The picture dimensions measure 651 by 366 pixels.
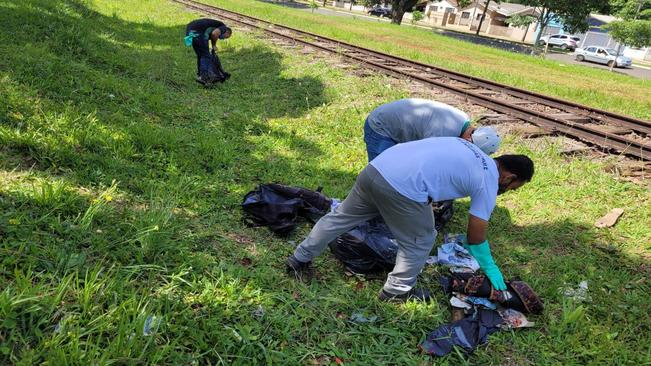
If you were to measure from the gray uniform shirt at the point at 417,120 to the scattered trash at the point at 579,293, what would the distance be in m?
1.59

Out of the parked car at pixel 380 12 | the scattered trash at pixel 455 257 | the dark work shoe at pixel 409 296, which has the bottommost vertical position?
the dark work shoe at pixel 409 296

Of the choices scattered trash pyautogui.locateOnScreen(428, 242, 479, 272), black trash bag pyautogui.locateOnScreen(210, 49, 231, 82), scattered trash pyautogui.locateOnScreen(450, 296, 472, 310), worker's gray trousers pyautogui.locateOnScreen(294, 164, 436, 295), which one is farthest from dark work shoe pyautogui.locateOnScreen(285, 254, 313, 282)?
black trash bag pyautogui.locateOnScreen(210, 49, 231, 82)

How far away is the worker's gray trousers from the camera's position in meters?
2.80

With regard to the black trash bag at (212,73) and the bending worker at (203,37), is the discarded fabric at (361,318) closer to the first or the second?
the bending worker at (203,37)

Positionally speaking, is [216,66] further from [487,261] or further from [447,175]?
[487,261]

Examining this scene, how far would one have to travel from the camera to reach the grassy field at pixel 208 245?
2.44 metres

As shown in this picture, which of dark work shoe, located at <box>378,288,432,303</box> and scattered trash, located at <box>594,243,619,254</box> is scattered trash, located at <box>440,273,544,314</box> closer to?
dark work shoe, located at <box>378,288,432,303</box>

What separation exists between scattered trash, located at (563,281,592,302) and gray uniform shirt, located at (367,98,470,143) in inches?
62.6

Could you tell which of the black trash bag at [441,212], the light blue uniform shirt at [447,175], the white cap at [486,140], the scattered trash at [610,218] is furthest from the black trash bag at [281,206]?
the scattered trash at [610,218]

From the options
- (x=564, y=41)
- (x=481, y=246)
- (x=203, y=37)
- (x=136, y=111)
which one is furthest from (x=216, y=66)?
(x=564, y=41)

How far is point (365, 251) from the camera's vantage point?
11.7ft

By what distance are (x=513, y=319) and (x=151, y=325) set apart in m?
2.50

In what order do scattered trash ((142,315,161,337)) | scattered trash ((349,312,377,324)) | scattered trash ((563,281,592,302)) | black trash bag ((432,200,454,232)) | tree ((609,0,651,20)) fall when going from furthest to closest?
tree ((609,0,651,20)) → black trash bag ((432,200,454,232)) → scattered trash ((563,281,592,302)) → scattered trash ((349,312,377,324)) → scattered trash ((142,315,161,337))

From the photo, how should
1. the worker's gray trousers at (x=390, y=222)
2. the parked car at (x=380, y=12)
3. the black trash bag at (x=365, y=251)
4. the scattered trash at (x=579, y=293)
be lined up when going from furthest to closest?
the parked car at (x=380, y=12) < the black trash bag at (x=365, y=251) < the scattered trash at (x=579, y=293) < the worker's gray trousers at (x=390, y=222)
